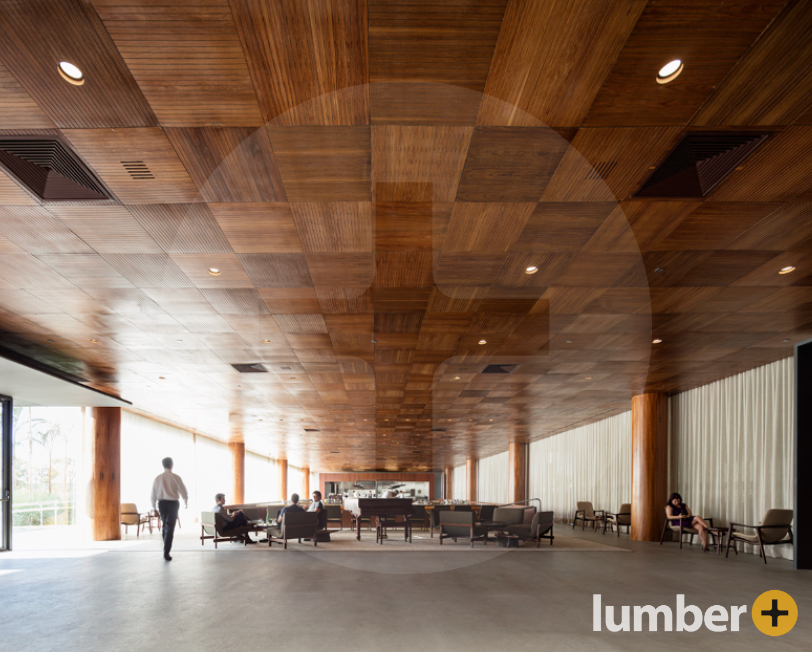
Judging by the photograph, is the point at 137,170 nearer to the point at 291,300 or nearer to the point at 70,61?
the point at 70,61

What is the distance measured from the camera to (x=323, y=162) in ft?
13.0

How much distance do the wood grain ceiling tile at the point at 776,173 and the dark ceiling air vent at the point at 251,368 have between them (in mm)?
7850

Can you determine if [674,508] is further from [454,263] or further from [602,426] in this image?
[454,263]

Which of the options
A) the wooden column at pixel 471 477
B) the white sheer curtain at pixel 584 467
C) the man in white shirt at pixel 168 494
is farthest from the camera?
the wooden column at pixel 471 477

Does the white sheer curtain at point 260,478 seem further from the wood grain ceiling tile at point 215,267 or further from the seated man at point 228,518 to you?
the wood grain ceiling tile at point 215,267

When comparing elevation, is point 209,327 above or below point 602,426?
above

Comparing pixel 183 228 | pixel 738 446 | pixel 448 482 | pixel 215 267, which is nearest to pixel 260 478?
pixel 448 482

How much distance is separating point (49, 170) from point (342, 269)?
2.61 meters

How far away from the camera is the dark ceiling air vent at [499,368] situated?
33.9ft

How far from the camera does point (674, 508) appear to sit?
38.0 ft

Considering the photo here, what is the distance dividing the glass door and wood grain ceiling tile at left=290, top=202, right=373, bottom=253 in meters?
8.80

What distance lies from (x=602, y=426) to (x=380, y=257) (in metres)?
14.2

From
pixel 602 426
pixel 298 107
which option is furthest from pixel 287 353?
pixel 602 426

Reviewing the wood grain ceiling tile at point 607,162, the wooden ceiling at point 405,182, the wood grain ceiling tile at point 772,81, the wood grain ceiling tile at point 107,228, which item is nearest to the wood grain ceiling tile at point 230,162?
the wooden ceiling at point 405,182
